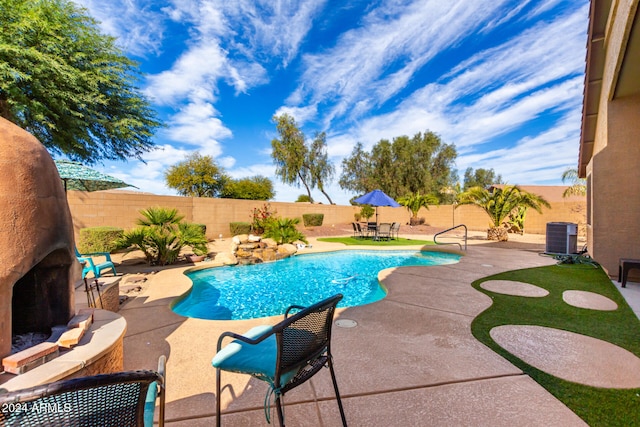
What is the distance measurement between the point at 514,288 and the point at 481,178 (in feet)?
149

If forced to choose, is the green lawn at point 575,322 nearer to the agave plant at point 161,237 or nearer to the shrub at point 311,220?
the agave plant at point 161,237

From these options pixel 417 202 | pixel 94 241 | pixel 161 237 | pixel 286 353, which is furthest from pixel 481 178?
pixel 286 353

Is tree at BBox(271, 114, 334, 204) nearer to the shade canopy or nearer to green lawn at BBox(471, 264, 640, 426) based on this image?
the shade canopy

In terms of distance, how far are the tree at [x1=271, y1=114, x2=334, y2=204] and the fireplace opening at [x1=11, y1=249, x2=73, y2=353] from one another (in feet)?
82.4

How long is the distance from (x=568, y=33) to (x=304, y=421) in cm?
1270

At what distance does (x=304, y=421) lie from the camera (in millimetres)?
1894

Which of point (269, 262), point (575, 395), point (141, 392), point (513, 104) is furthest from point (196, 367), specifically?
point (513, 104)

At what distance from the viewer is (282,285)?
6.88 metres

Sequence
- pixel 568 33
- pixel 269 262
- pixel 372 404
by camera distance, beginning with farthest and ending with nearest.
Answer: pixel 269 262 → pixel 568 33 → pixel 372 404

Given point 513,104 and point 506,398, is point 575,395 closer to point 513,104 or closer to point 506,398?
point 506,398

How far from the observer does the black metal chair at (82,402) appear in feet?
2.58

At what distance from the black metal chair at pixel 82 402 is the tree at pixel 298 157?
86.7 feet

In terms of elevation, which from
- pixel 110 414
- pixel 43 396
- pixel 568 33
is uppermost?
pixel 568 33

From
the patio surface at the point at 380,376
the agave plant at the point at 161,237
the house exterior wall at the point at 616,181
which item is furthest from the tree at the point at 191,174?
the house exterior wall at the point at 616,181
